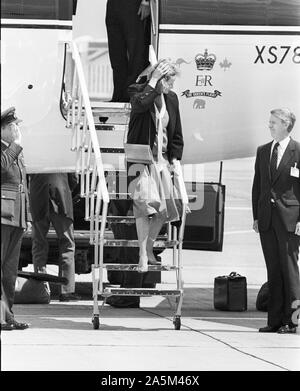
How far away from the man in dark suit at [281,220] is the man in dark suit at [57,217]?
250cm

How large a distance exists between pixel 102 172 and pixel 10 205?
94 centimetres

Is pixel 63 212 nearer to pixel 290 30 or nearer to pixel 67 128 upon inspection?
pixel 67 128

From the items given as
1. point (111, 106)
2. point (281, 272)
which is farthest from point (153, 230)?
point (111, 106)

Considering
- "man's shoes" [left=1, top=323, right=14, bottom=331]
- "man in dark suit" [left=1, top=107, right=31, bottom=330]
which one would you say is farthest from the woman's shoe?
"man's shoes" [left=1, top=323, right=14, bottom=331]

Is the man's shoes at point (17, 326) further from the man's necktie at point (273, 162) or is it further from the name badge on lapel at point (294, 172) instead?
→ the name badge on lapel at point (294, 172)

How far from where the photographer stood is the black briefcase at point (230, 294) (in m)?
12.0

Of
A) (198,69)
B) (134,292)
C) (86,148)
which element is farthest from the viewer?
(198,69)

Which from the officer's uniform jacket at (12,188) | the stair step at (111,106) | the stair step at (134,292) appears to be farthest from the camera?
the stair step at (111,106)

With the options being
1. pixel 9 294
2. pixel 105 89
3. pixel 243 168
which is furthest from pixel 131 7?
pixel 243 168

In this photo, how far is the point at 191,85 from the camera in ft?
39.3

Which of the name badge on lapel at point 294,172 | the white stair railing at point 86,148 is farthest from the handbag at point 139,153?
the name badge on lapel at point 294,172

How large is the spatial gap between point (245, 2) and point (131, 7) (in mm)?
1145

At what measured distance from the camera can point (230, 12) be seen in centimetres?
1179

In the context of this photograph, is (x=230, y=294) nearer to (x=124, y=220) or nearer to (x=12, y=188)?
(x=124, y=220)
